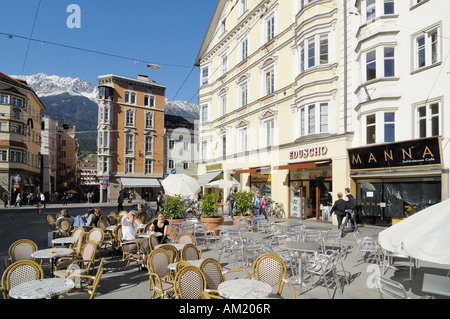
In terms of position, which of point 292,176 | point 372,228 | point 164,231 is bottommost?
point 372,228

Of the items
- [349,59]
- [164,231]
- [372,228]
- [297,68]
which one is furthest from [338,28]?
[164,231]

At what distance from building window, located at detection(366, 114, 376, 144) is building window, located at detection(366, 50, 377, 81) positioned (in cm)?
185

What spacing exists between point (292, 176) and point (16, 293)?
16.7 metres

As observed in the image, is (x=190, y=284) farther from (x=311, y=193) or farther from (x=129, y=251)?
(x=311, y=193)

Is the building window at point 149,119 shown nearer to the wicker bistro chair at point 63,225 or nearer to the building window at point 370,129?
the wicker bistro chair at point 63,225

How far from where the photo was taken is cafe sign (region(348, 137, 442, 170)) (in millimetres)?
11180

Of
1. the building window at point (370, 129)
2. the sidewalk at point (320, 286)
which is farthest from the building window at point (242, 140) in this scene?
the sidewalk at point (320, 286)

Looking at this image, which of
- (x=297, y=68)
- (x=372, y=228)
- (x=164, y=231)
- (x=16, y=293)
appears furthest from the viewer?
(x=297, y=68)

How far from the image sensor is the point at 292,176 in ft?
62.3

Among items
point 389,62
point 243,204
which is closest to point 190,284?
point 243,204

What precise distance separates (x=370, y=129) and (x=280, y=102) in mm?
7189

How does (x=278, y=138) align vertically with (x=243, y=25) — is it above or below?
below

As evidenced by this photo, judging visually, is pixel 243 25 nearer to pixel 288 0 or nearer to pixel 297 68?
pixel 288 0

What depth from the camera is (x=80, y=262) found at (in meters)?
Answer: 6.32
